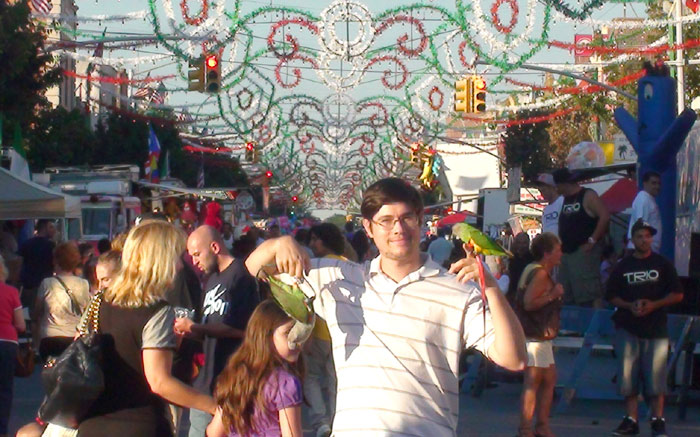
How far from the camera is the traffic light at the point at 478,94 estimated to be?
91.4ft

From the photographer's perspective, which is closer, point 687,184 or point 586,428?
point 586,428

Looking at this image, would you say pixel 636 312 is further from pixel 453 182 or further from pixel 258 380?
pixel 453 182

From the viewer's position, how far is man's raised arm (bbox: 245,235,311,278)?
443 cm

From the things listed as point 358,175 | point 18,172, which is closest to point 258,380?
point 18,172

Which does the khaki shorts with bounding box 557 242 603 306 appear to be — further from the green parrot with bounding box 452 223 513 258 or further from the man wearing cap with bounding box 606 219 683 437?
the green parrot with bounding box 452 223 513 258

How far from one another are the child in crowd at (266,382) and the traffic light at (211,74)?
63.0 ft

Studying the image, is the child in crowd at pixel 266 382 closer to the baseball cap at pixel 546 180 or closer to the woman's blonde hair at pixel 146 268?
the woman's blonde hair at pixel 146 268

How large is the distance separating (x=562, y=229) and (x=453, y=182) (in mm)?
78650

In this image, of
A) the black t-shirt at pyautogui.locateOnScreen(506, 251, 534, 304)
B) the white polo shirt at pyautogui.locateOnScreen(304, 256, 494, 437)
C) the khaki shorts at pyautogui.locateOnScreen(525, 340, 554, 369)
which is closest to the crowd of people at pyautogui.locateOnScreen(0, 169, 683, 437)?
the white polo shirt at pyautogui.locateOnScreen(304, 256, 494, 437)

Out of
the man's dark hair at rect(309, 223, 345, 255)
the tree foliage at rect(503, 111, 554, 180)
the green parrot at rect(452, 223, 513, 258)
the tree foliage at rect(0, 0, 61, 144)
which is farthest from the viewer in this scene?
the tree foliage at rect(503, 111, 554, 180)

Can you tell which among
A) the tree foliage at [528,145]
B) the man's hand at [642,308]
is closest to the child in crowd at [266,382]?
the man's hand at [642,308]

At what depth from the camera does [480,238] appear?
4.07m

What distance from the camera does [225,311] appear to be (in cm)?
809

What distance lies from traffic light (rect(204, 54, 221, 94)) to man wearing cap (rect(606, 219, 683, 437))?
14402mm
